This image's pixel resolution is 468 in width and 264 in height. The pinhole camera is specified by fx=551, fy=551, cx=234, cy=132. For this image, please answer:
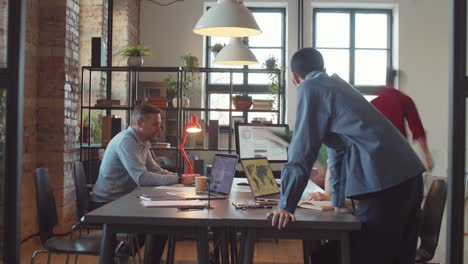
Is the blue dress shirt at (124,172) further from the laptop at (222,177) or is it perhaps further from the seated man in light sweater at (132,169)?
the laptop at (222,177)

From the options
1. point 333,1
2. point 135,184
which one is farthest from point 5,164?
point 333,1

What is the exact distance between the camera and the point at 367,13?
9.84 metres

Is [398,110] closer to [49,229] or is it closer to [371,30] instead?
[49,229]

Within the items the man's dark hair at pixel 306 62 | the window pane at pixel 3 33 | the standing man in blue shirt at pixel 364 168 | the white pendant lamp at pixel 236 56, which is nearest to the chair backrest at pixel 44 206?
the standing man in blue shirt at pixel 364 168

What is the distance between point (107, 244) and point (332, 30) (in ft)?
26.7

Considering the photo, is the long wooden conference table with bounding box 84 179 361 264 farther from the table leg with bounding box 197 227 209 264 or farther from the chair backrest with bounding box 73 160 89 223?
the chair backrest with bounding box 73 160 89 223

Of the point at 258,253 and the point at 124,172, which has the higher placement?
the point at 124,172

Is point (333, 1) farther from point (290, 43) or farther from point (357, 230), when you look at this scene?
point (357, 230)

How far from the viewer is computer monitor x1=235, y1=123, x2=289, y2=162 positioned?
4.28 meters

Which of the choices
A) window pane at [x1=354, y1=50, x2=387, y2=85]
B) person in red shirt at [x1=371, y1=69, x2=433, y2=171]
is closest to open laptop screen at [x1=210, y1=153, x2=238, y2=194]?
person in red shirt at [x1=371, y1=69, x2=433, y2=171]

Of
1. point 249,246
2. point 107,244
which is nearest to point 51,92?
point 107,244

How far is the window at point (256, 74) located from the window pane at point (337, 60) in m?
0.84

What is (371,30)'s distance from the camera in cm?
984

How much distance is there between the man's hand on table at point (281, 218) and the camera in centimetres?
218
